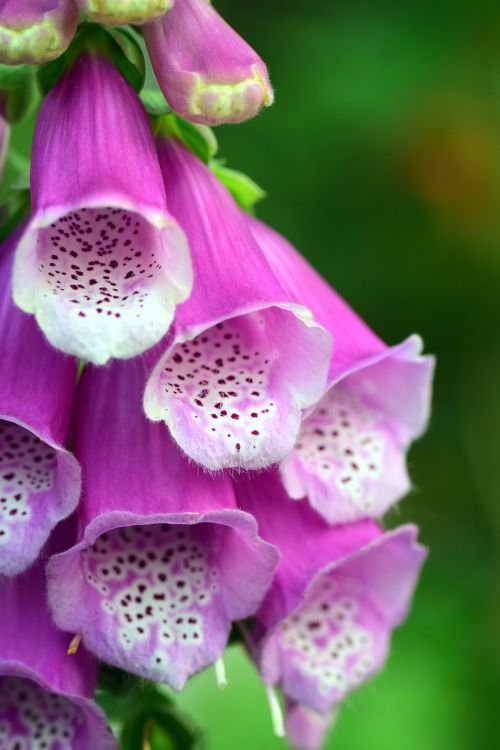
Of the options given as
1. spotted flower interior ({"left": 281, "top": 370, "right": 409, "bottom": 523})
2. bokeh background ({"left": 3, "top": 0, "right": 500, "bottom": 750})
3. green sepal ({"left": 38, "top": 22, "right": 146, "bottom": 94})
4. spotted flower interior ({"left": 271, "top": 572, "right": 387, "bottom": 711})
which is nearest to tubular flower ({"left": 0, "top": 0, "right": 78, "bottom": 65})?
green sepal ({"left": 38, "top": 22, "right": 146, "bottom": 94})

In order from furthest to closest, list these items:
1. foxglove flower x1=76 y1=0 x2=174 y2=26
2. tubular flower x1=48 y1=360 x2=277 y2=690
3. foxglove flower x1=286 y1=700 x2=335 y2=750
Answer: foxglove flower x1=286 y1=700 x2=335 y2=750 < tubular flower x1=48 y1=360 x2=277 y2=690 < foxglove flower x1=76 y1=0 x2=174 y2=26

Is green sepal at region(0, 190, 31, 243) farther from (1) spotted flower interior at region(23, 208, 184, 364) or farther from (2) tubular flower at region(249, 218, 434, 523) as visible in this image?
(2) tubular flower at region(249, 218, 434, 523)

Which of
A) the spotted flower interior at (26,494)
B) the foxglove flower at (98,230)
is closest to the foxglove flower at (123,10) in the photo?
the foxglove flower at (98,230)

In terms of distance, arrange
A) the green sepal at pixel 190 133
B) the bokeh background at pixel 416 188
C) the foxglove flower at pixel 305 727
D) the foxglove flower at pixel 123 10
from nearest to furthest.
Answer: the foxglove flower at pixel 123 10, the green sepal at pixel 190 133, the foxglove flower at pixel 305 727, the bokeh background at pixel 416 188

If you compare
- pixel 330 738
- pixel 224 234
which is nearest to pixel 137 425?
pixel 224 234

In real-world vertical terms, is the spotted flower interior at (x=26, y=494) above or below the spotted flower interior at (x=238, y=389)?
below

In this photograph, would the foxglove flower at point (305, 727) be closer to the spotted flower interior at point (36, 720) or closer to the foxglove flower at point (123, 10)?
the spotted flower interior at point (36, 720)

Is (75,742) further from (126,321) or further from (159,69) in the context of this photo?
(159,69)

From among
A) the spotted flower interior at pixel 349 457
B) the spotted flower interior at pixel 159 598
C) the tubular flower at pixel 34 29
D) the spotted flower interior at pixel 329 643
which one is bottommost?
the spotted flower interior at pixel 329 643
